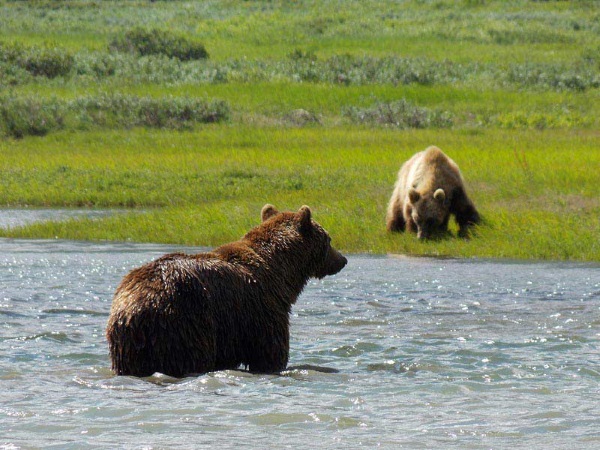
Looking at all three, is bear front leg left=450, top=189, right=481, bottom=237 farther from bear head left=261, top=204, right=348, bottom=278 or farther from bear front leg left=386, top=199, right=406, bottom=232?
bear head left=261, top=204, right=348, bottom=278

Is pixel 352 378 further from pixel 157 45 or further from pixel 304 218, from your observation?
pixel 157 45

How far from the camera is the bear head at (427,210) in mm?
15500

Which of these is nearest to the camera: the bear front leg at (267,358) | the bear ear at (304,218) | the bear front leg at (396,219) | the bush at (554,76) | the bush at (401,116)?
the bear front leg at (267,358)

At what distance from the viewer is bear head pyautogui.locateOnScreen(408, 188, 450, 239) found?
15.5 meters

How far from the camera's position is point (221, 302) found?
6.89 m

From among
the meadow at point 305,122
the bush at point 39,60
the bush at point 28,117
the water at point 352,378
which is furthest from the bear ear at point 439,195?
the bush at point 39,60

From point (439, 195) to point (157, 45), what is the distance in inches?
1203

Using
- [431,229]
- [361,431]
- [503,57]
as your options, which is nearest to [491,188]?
[431,229]

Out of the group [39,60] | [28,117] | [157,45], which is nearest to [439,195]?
[28,117]

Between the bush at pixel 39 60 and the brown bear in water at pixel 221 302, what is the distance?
31557 millimetres

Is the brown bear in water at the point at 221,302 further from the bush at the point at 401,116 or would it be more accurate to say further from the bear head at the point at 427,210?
the bush at the point at 401,116

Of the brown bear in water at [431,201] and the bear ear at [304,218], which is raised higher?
the bear ear at [304,218]

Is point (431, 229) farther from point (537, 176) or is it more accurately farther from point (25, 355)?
point (25, 355)

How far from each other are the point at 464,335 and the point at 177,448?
4058 mm
